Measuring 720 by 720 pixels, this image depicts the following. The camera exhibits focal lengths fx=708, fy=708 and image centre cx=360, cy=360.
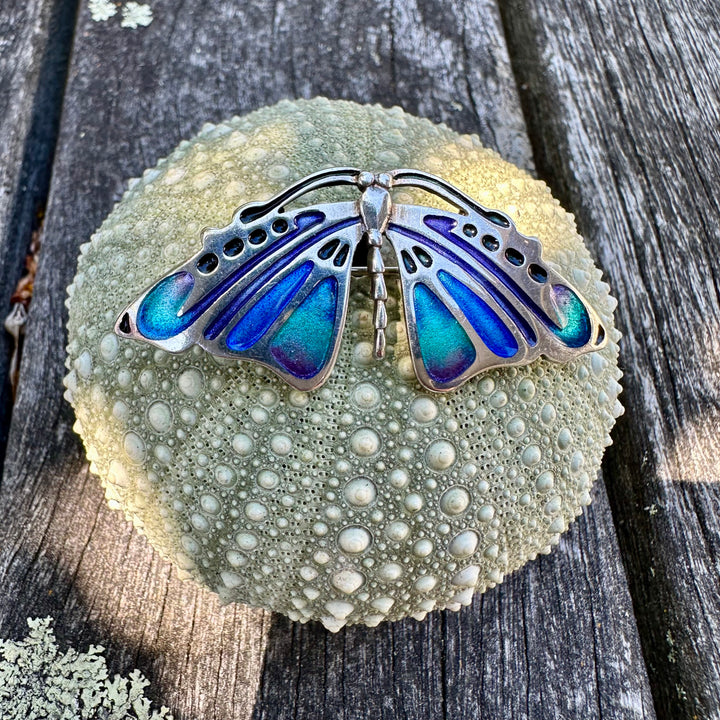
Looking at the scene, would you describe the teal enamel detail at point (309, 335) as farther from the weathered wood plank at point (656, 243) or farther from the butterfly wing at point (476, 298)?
the weathered wood plank at point (656, 243)

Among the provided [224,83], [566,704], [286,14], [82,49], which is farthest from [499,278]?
[82,49]

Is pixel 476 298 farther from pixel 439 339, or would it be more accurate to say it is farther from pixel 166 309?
pixel 166 309

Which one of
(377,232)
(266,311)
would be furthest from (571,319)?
(266,311)

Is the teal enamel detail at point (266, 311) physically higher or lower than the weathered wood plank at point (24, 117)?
higher

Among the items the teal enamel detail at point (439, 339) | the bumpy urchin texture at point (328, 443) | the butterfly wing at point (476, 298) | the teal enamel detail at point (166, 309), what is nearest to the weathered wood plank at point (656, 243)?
the bumpy urchin texture at point (328, 443)

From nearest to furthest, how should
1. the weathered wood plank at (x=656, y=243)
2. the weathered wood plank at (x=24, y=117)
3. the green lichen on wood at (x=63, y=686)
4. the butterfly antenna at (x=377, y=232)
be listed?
1. the butterfly antenna at (x=377, y=232)
2. the green lichen on wood at (x=63, y=686)
3. the weathered wood plank at (x=656, y=243)
4. the weathered wood plank at (x=24, y=117)

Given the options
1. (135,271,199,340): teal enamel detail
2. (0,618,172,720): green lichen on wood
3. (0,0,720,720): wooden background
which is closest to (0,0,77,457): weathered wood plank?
(0,0,720,720): wooden background

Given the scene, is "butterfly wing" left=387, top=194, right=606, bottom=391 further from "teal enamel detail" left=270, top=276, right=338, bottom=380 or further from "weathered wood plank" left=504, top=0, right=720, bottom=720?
"weathered wood plank" left=504, top=0, right=720, bottom=720
